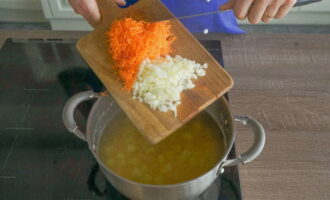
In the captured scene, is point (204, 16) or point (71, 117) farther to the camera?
point (204, 16)

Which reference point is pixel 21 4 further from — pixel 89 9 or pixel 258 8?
pixel 258 8

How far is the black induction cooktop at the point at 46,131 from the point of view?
826 mm

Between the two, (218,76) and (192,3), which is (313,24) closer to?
(192,3)

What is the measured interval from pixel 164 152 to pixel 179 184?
20 cm

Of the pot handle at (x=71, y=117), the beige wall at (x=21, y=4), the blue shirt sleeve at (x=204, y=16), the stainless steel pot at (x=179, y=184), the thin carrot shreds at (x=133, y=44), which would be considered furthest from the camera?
the beige wall at (x=21, y=4)

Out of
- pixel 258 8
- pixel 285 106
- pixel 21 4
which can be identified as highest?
pixel 258 8

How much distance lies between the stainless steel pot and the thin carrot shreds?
9cm

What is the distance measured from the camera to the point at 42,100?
1.03 meters

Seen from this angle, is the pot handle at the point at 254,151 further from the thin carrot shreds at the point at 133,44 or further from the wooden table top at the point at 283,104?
the thin carrot shreds at the point at 133,44

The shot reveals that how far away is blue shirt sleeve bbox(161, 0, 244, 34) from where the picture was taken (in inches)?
49.6

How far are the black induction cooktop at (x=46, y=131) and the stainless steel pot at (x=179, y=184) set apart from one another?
10 centimetres

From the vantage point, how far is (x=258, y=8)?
91 centimetres

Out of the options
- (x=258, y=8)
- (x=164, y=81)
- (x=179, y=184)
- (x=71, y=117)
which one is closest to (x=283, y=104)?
(x=258, y=8)

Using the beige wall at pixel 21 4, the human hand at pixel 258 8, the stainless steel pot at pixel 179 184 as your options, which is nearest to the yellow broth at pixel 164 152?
the stainless steel pot at pixel 179 184
